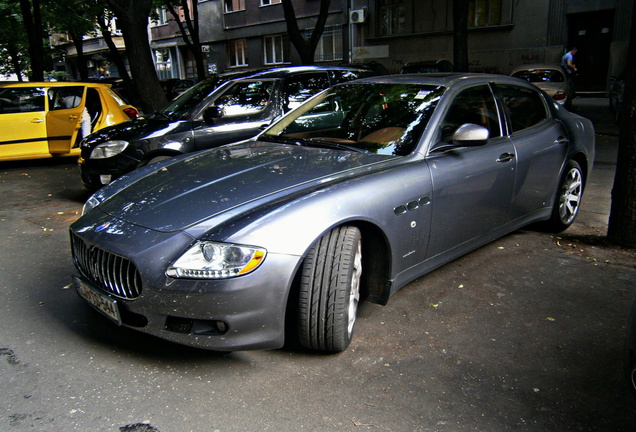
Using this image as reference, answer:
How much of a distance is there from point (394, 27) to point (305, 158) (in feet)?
80.2

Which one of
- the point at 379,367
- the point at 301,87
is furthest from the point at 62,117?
the point at 379,367

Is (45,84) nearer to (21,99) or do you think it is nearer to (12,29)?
(21,99)

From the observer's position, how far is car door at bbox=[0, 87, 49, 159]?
9.05 m

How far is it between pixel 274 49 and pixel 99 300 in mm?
29938

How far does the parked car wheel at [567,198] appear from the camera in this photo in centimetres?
512

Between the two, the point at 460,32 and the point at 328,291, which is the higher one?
the point at 460,32

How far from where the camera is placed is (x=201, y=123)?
6.54 meters

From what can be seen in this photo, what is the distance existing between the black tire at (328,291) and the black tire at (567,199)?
9.59ft

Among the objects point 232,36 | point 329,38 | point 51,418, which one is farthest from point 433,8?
point 51,418

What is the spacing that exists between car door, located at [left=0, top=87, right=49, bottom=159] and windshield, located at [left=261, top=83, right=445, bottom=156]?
21.2 ft

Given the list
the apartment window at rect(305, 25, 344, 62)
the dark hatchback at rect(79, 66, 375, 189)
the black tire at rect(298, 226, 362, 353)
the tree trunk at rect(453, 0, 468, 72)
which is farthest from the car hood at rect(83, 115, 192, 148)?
the apartment window at rect(305, 25, 344, 62)

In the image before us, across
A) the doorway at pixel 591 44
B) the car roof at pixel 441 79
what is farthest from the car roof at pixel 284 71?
the doorway at pixel 591 44

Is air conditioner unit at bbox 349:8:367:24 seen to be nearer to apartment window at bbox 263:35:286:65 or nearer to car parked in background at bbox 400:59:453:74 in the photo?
apartment window at bbox 263:35:286:65

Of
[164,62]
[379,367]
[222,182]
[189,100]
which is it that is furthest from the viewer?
[164,62]
